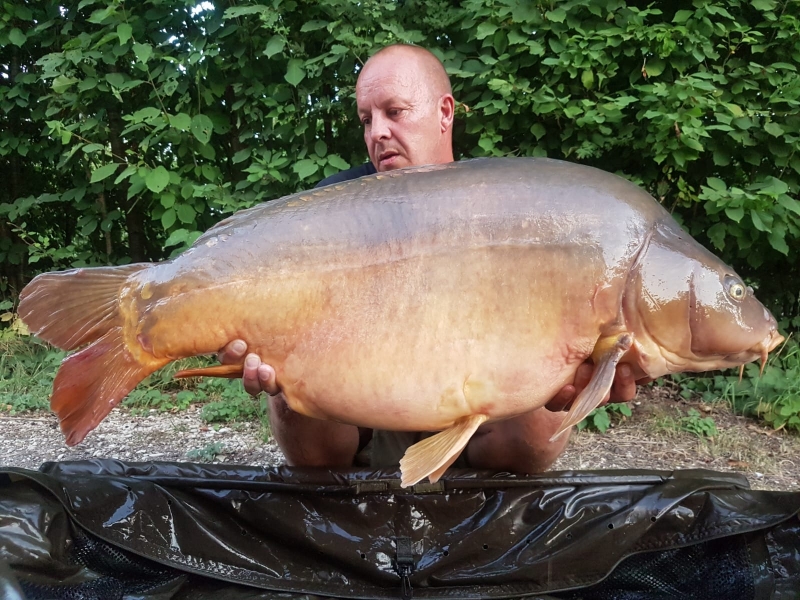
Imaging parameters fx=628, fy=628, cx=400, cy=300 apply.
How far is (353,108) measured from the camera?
271 cm

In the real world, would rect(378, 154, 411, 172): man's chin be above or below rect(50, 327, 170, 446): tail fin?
above

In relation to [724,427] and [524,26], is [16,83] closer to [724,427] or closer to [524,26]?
[524,26]

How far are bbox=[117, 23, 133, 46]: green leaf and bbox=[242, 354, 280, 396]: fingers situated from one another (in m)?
2.08

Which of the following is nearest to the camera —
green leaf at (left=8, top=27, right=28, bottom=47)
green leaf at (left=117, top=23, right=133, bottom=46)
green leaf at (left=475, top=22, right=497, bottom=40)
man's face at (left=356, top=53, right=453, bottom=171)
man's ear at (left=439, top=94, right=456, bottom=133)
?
man's face at (left=356, top=53, right=453, bottom=171)

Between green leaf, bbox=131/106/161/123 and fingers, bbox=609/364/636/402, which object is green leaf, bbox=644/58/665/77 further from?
green leaf, bbox=131/106/161/123

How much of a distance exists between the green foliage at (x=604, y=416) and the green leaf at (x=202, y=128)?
6.26 ft

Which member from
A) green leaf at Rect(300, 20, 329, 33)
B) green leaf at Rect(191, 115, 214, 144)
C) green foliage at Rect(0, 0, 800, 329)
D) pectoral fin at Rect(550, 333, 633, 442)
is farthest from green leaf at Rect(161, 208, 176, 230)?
pectoral fin at Rect(550, 333, 633, 442)

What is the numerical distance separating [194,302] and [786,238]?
7.63ft

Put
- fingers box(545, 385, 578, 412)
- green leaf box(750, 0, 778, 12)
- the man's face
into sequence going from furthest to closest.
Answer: green leaf box(750, 0, 778, 12)
the man's face
fingers box(545, 385, 578, 412)

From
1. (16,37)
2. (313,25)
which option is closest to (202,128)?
(313,25)

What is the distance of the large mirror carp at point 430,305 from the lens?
0.94 m

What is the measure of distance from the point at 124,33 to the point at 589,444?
7.88ft

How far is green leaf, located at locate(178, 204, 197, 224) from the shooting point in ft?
8.55

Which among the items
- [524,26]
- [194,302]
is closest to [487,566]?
[194,302]
